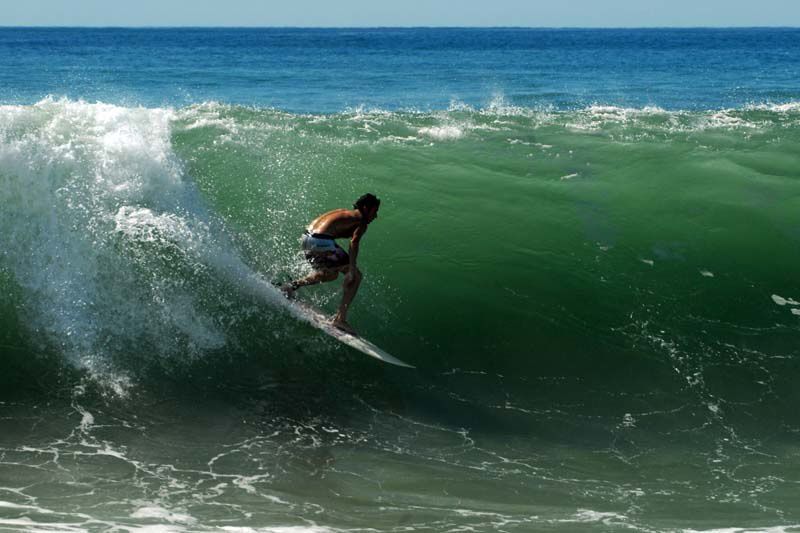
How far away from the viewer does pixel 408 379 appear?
923 centimetres

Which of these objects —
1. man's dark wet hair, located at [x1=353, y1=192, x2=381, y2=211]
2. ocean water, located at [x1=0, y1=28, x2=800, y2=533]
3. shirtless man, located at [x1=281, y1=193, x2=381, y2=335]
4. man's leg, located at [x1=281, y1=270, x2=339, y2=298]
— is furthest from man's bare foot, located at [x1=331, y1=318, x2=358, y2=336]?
man's dark wet hair, located at [x1=353, y1=192, x2=381, y2=211]

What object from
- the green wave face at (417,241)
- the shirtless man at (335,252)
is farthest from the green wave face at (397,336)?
the shirtless man at (335,252)

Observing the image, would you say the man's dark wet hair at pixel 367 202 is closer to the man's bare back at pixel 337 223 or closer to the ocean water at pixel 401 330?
the man's bare back at pixel 337 223

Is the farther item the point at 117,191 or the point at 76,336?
the point at 117,191

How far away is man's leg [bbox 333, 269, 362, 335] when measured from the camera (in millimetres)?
9070

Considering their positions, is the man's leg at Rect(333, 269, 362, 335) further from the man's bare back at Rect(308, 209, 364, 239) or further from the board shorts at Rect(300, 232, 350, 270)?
the man's bare back at Rect(308, 209, 364, 239)

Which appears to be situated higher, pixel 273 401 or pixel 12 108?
pixel 12 108

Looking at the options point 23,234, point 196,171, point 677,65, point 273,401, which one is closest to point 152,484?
point 273,401

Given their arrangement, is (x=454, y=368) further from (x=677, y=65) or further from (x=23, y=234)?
(x=677, y=65)

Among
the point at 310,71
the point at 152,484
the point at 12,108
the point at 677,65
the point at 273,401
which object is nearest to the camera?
the point at 152,484

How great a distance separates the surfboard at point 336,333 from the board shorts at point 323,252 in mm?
497

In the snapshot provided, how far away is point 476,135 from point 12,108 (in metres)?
6.57

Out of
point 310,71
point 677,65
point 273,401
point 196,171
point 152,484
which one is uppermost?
point 677,65

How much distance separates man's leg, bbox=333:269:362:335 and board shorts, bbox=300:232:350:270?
22cm
